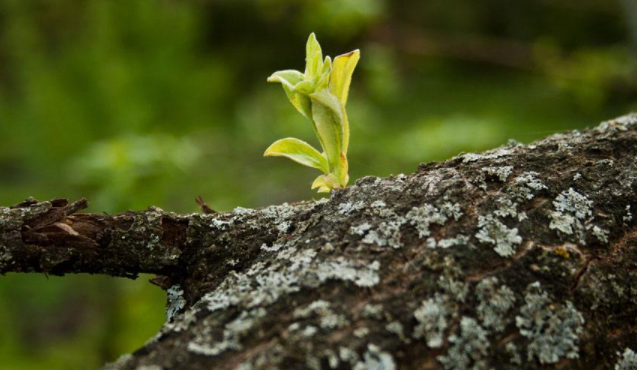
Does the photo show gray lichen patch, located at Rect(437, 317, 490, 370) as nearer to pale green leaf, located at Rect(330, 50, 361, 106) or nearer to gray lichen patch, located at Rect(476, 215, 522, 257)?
gray lichen patch, located at Rect(476, 215, 522, 257)

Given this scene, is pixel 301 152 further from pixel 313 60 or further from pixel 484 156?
pixel 484 156

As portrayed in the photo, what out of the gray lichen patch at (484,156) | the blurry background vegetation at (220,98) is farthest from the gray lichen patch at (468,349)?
the blurry background vegetation at (220,98)

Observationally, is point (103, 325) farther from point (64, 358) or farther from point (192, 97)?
point (192, 97)

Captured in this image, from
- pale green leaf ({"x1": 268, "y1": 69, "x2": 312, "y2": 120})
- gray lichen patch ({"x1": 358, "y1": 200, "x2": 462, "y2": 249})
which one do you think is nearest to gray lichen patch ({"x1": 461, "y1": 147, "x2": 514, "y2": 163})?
gray lichen patch ({"x1": 358, "y1": 200, "x2": 462, "y2": 249})

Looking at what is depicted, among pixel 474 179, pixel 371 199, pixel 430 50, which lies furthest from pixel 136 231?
pixel 430 50

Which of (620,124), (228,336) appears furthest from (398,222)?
(620,124)

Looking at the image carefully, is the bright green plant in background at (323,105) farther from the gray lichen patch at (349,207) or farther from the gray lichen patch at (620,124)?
the gray lichen patch at (620,124)
